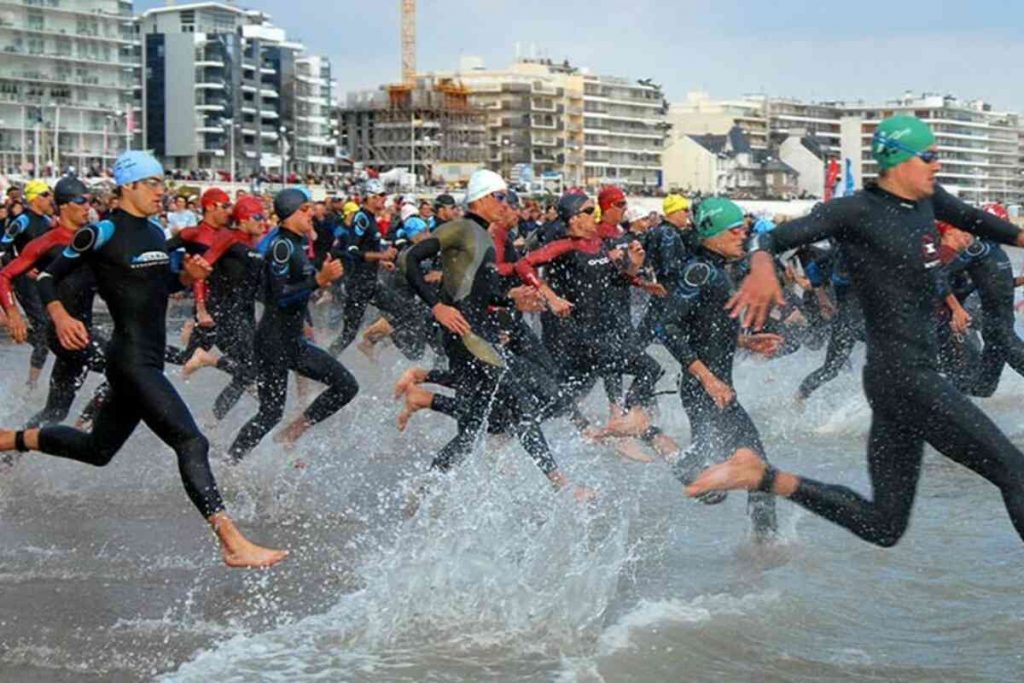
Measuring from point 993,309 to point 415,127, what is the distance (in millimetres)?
138961

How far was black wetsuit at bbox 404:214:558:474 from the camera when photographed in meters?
8.10

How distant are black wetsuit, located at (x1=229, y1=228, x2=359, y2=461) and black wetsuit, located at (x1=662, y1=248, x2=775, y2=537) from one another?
93.6 inches

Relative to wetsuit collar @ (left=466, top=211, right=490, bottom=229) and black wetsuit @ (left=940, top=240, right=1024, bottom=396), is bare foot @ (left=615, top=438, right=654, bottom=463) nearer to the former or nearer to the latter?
wetsuit collar @ (left=466, top=211, right=490, bottom=229)

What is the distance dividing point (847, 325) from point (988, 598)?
563 cm

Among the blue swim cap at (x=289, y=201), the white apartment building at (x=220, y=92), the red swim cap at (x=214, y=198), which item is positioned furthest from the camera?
the white apartment building at (x=220, y=92)

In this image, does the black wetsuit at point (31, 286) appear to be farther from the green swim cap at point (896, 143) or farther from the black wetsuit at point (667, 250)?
the green swim cap at point (896, 143)

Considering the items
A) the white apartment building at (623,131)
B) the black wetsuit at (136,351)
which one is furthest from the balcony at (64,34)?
the black wetsuit at (136,351)

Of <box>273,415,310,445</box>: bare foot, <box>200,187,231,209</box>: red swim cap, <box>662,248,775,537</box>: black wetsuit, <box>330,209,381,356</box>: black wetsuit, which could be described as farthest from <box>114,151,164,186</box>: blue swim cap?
<box>330,209,381,356</box>: black wetsuit

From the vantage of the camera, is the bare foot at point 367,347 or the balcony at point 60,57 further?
the balcony at point 60,57

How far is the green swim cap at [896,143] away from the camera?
231 inches

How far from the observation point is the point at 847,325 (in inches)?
483

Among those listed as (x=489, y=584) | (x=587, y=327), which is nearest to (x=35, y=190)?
(x=587, y=327)

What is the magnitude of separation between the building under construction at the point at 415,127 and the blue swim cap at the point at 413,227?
12896 cm

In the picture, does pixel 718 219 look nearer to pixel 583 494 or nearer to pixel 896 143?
pixel 583 494
